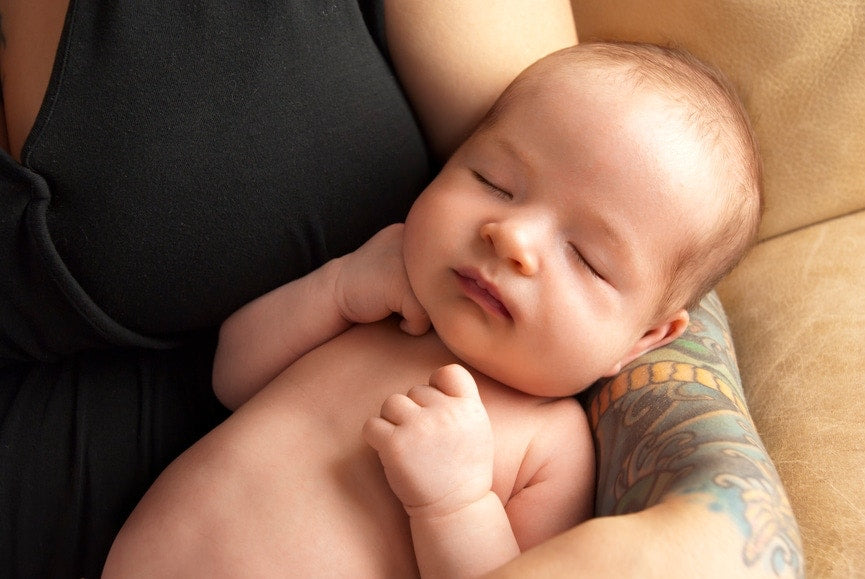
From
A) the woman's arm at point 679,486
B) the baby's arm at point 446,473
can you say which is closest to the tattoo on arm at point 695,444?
the woman's arm at point 679,486

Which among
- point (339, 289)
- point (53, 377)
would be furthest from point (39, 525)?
point (339, 289)

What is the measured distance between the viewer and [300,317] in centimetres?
88

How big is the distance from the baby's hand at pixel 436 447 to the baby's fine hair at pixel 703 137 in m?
0.25

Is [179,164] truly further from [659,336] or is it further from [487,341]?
[659,336]

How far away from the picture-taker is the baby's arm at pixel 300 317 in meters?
0.86

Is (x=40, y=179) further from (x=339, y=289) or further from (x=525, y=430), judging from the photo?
→ (x=525, y=430)

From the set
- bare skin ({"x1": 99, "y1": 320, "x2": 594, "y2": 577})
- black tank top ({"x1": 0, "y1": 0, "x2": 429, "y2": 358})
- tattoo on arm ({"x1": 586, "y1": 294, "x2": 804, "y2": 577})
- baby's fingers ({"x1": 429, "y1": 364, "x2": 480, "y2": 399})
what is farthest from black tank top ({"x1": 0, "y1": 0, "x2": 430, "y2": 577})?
tattoo on arm ({"x1": 586, "y1": 294, "x2": 804, "y2": 577})

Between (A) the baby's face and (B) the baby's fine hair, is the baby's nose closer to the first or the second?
(A) the baby's face

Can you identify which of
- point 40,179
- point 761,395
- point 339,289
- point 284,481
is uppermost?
point 40,179

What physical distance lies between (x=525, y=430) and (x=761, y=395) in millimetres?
292

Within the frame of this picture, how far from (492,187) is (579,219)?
0.33 ft

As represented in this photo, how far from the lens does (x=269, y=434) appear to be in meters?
0.80

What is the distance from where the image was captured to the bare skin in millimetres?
739

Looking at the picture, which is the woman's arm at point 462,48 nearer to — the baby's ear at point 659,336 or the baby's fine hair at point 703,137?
the baby's fine hair at point 703,137
